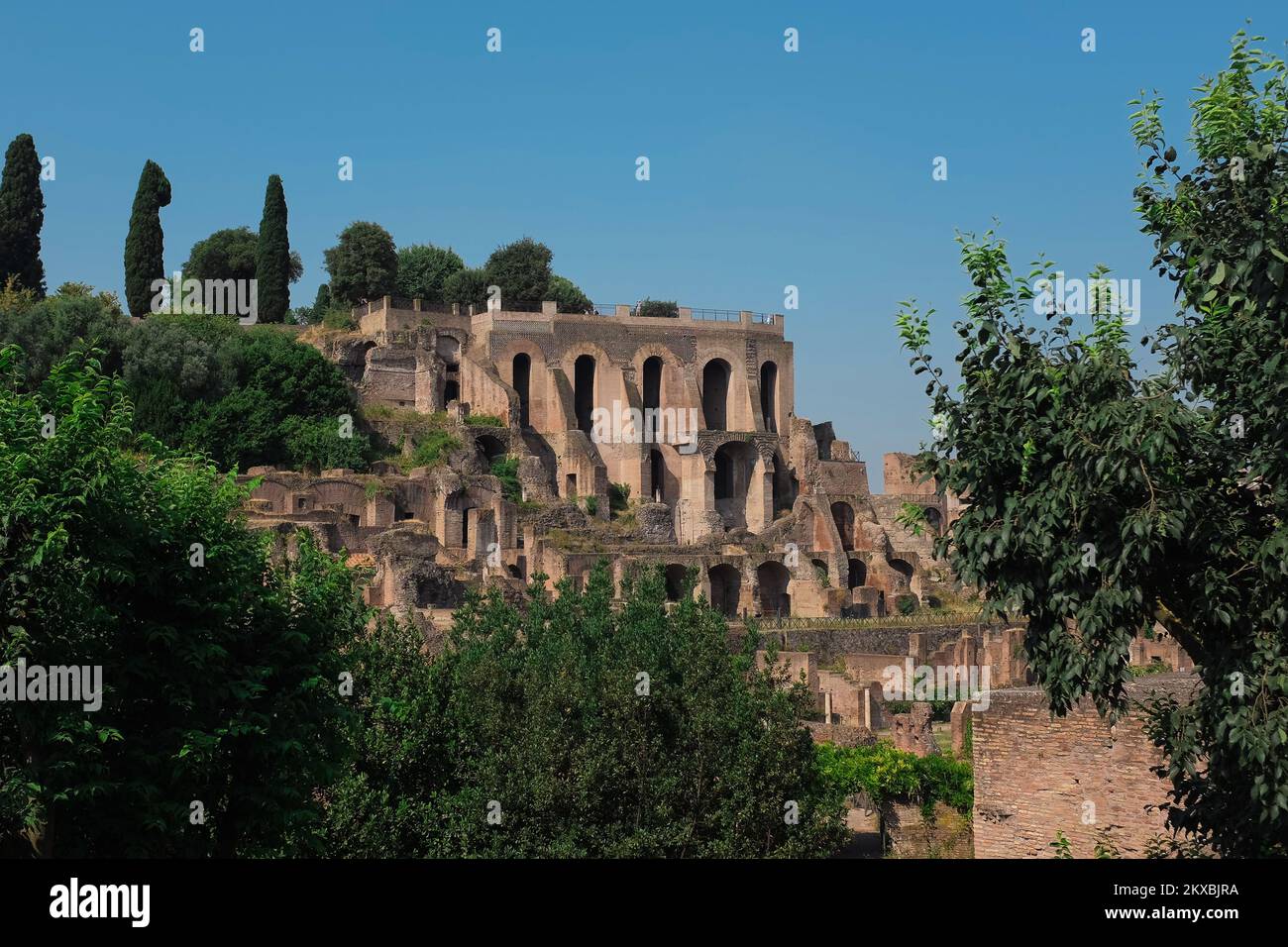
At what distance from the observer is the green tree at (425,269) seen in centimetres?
8450

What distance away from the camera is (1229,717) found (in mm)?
11633

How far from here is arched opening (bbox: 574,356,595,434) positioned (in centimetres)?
6838

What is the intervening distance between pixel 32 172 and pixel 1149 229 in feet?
201

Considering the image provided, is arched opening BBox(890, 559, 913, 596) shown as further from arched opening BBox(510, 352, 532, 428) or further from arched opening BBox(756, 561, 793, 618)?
arched opening BBox(510, 352, 532, 428)

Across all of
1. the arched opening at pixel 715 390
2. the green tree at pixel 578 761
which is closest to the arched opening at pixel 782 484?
the arched opening at pixel 715 390

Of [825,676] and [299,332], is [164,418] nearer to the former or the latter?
[299,332]

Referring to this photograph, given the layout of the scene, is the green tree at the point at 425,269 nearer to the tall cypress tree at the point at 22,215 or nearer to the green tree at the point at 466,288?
the green tree at the point at 466,288

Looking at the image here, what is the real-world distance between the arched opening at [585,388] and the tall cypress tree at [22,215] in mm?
21957

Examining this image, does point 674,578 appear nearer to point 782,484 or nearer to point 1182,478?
point 782,484

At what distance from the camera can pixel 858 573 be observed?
5853 cm

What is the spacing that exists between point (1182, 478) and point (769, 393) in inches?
2358

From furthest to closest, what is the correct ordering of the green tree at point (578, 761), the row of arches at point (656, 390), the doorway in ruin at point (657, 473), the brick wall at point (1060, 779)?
the row of arches at point (656, 390) < the doorway in ruin at point (657, 473) < the green tree at point (578, 761) < the brick wall at point (1060, 779)
